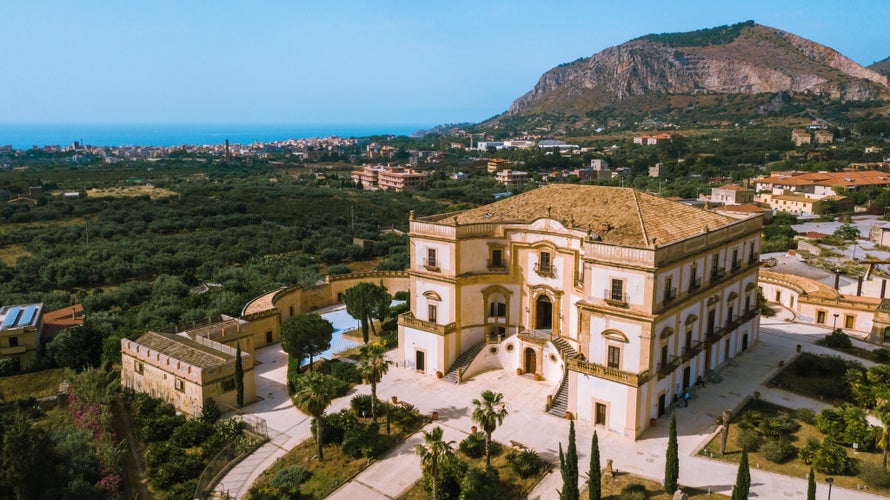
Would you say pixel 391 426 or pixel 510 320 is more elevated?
pixel 510 320

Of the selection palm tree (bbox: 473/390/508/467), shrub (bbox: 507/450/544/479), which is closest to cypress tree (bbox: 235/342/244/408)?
palm tree (bbox: 473/390/508/467)

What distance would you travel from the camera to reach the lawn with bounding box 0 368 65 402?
131ft

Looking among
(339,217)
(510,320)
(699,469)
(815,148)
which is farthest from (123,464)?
(815,148)

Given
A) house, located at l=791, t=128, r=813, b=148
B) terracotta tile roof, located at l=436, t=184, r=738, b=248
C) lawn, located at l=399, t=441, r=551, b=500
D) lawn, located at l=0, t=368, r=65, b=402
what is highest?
house, located at l=791, t=128, r=813, b=148

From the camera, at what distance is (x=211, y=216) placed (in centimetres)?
9906

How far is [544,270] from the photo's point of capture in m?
35.6

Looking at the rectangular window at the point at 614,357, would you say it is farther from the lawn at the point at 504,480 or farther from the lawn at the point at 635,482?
the lawn at the point at 504,480

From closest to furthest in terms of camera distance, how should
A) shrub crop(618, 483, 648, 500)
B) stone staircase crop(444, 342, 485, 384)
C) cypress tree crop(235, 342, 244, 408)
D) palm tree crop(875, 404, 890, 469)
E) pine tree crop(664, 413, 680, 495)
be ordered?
pine tree crop(664, 413, 680, 495)
shrub crop(618, 483, 648, 500)
palm tree crop(875, 404, 890, 469)
cypress tree crop(235, 342, 244, 408)
stone staircase crop(444, 342, 485, 384)

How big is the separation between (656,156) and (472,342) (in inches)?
5711

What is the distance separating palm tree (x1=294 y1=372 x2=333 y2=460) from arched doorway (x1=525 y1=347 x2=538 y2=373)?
1254cm

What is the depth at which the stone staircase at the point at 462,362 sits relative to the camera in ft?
120

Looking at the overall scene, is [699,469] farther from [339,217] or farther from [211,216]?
[211,216]

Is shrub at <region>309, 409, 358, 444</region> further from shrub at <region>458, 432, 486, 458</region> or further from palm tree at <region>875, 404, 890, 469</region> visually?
palm tree at <region>875, 404, 890, 469</region>

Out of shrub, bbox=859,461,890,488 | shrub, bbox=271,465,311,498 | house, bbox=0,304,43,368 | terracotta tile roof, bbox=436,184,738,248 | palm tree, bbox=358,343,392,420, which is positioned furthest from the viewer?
house, bbox=0,304,43,368
